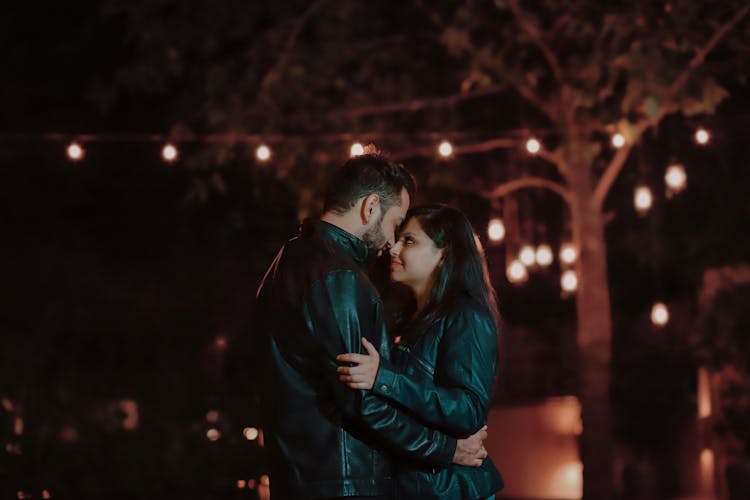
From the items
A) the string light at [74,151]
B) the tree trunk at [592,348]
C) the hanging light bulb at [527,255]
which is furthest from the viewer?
the hanging light bulb at [527,255]

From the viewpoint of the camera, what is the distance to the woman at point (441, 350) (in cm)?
358

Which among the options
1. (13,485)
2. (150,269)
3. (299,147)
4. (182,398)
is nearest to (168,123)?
(150,269)

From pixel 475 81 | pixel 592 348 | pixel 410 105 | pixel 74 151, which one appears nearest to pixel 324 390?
pixel 74 151


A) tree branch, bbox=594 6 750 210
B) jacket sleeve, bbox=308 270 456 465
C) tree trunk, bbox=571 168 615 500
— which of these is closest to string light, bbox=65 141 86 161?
tree trunk, bbox=571 168 615 500

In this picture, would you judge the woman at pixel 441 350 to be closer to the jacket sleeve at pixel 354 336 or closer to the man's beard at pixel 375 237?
the jacket sleeve at pixel 354 336

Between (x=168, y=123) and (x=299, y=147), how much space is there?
5.29m

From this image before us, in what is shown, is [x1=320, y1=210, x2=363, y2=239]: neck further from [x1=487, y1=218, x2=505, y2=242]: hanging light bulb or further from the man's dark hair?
[x1=487, y1=218, x2=505, y2=242]: hanging light bulb

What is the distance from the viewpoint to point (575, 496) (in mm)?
13375

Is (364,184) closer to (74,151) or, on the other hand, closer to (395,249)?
(395,249)

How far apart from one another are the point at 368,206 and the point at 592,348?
6.67m

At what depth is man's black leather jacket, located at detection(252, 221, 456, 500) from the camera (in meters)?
3.47

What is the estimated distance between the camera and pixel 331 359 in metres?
3.45

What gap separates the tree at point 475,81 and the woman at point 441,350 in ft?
17.5

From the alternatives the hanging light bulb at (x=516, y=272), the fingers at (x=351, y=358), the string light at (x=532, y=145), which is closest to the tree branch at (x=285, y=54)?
the string light at (x=532, y=145)
